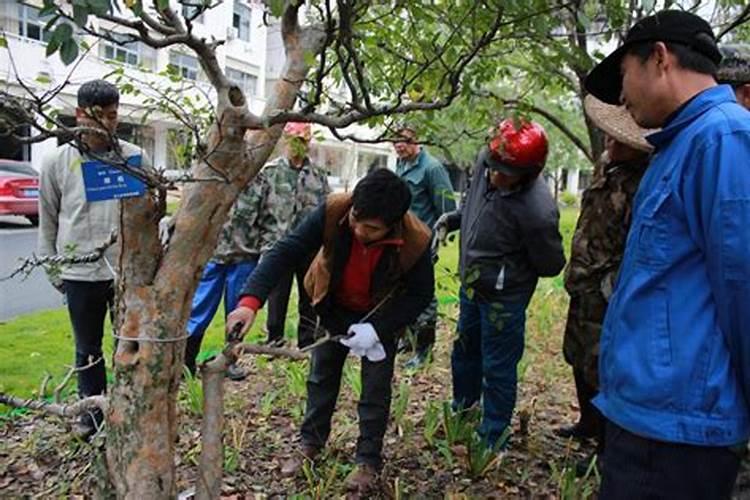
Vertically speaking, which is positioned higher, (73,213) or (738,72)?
(738,72)

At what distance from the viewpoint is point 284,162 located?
4789mm

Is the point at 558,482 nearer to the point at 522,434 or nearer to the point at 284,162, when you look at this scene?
the point at 522,434

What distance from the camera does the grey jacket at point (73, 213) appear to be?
10.5ft

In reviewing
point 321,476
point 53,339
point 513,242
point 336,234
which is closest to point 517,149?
point 513,242

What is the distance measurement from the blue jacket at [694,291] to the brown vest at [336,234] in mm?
1318

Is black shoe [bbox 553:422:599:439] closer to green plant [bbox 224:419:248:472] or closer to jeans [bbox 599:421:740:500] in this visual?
green plant [bbox 224:419:248:472]

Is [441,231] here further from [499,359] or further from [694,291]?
[694,291]

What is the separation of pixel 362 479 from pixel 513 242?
4.09 feet

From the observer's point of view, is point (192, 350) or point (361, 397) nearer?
point (361, 397)

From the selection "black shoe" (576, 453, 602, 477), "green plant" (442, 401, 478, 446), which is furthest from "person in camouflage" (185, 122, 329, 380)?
"black shoe" (576, 453, 602, 477)

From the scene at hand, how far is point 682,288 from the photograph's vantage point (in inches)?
60.3

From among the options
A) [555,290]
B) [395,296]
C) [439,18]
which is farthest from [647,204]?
[555,290]

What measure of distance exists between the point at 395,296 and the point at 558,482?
1.09 m

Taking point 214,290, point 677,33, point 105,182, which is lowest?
point 214,290
